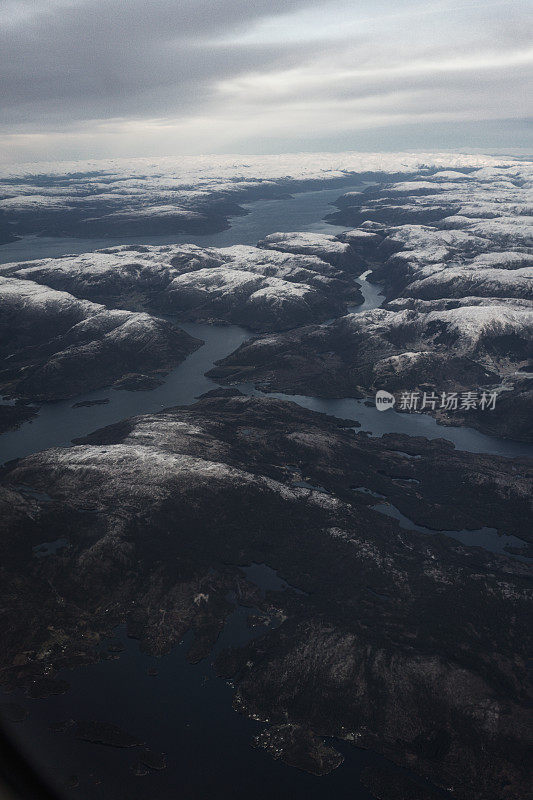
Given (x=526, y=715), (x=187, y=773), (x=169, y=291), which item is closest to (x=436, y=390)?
(x=526, y=715)

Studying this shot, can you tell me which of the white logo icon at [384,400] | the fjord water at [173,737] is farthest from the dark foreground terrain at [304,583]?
the white logo icon at [384,400]

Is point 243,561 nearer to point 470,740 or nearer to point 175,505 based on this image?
point 175,505

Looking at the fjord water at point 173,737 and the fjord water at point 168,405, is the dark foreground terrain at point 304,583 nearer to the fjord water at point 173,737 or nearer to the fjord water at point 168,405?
the fjord water at point 173,737

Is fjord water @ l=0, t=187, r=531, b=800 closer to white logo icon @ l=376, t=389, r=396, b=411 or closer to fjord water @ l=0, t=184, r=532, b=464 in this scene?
fjord water @ l=0, t=184, r=532, b=464

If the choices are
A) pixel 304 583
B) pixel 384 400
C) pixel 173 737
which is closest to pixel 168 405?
pixel 384 400

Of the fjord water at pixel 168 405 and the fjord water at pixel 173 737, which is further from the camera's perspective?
the fjord water at pixel 168 405

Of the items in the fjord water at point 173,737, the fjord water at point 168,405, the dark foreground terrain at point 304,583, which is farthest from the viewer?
the fjord water at point 168,405

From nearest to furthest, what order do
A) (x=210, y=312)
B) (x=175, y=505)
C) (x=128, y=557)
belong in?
(x=128, y=557), (x=175, y=505), (x=210, y=312)

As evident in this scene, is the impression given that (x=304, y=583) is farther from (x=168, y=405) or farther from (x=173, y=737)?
(x=168, y=405)
